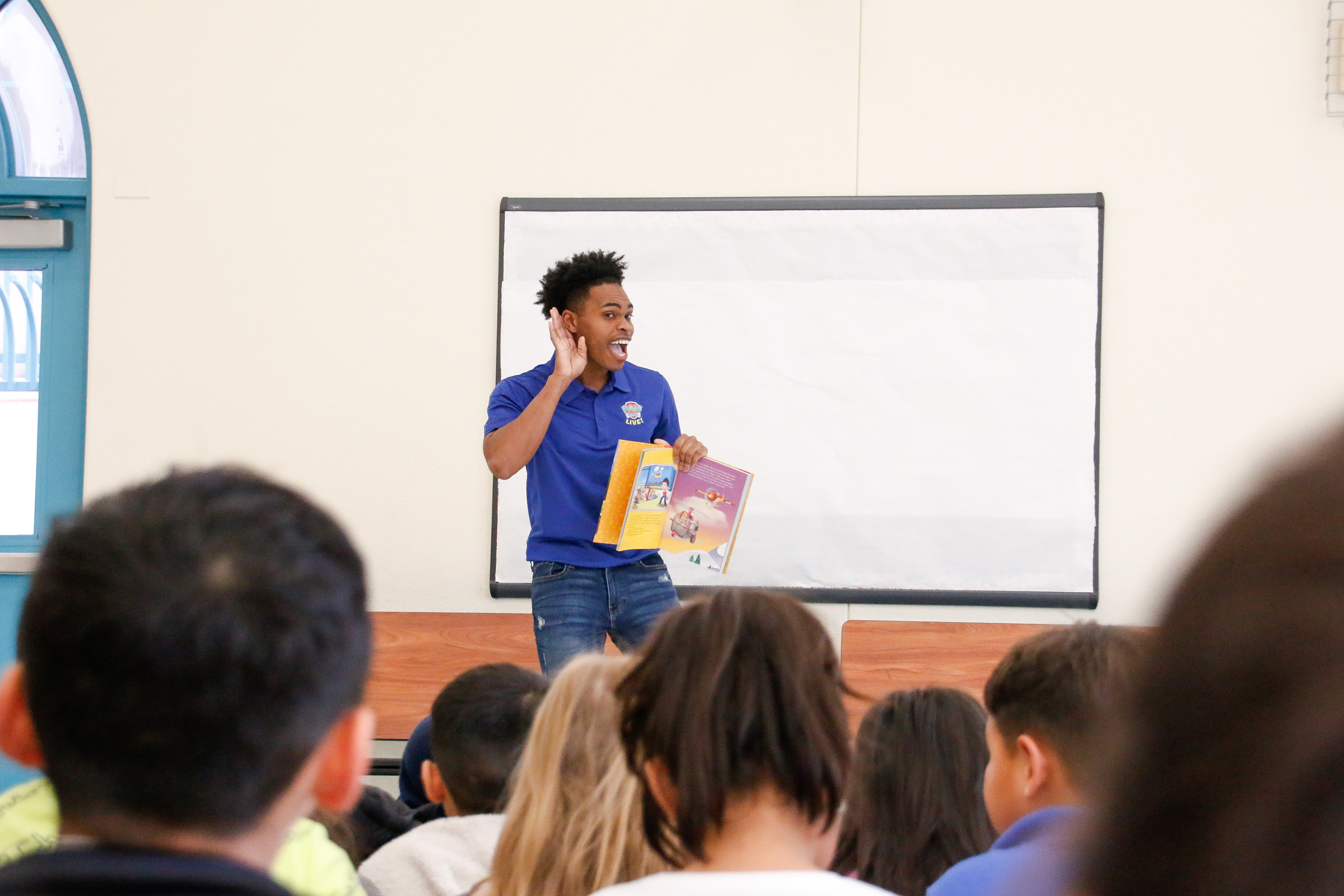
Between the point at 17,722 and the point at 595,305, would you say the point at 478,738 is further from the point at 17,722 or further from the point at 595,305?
the point at 595,305

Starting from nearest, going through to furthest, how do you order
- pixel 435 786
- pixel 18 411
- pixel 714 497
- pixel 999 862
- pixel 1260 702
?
pixel 1260 702 < pixel 999 862 < pixel 435 786 < pixel 714 497 < pixel 18 411

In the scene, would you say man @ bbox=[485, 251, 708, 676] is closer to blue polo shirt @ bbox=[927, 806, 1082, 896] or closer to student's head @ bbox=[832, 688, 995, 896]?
student's head @ bbox=[832, 688, 995, 896]

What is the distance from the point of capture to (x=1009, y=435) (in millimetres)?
3684

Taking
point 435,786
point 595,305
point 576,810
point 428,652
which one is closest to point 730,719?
point 576,810

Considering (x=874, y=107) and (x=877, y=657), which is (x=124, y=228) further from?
(x=877, y=657)

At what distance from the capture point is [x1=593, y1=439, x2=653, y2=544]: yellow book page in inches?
107

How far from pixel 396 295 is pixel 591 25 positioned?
1.20m

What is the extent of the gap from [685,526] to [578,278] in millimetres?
756

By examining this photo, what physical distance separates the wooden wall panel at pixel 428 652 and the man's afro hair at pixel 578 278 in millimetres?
1227

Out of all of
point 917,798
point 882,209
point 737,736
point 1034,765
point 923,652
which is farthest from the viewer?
point 882,209

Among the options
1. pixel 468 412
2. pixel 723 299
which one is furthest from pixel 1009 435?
pixel 468 412

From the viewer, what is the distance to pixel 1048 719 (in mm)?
1410

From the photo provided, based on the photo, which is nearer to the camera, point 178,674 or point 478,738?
point 178,674

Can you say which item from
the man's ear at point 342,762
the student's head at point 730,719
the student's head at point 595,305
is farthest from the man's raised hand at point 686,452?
the man's ear at point 342,762
